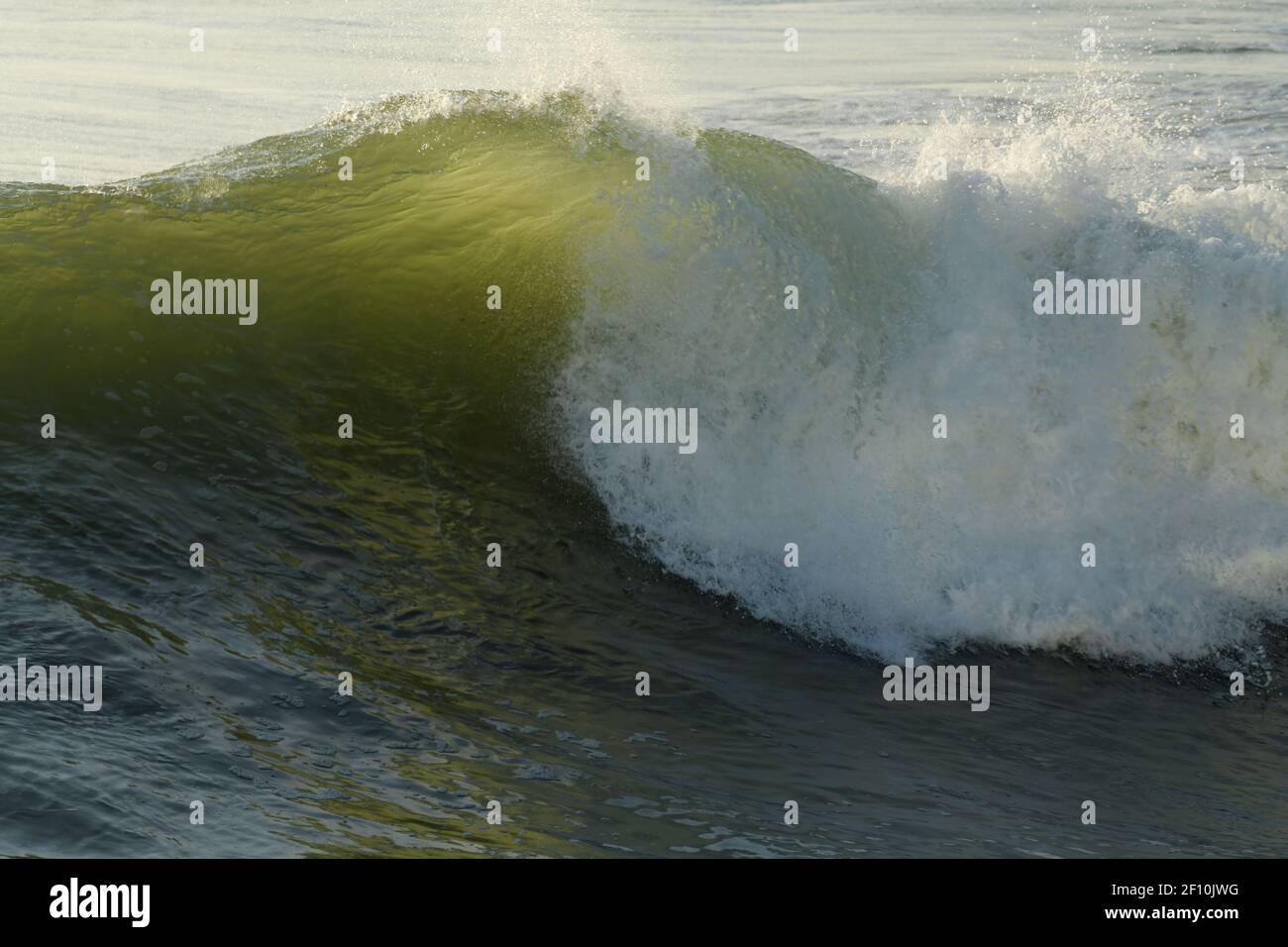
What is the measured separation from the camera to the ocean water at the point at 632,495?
626 centimetres

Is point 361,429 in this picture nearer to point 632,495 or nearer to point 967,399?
point 632,495

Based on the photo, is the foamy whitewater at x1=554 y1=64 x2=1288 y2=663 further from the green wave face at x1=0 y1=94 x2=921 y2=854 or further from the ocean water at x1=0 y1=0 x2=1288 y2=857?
the green wave face at x1=0 y1=94 x2=921 y2=854

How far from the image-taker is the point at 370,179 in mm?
11961

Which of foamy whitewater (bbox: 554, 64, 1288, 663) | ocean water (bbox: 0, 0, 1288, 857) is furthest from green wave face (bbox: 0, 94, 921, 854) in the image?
foamy whitewater (bbox: 554, 64, 1288, 663)

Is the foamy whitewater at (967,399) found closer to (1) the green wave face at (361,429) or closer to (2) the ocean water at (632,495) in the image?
(2) the ocean water at (632,495)

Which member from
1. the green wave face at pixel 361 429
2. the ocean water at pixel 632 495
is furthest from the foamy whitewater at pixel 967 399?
the green wave face at pixel 361 429

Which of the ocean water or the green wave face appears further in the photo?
the green wave face

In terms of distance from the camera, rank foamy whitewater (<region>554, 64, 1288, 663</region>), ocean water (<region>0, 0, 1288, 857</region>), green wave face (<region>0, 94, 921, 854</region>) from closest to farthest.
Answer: ocean water (<region>0, 0, 1288, 857</region>) → green wave face (<region>0, 94, 921, 854</region>) → foamy whitewater (<region>554, 64, 1288, 663</region>)

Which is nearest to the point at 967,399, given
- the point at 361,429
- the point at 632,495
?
the point at 632,495

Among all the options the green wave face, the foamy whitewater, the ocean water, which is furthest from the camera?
the foamy whitewater

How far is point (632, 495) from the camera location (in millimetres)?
9289

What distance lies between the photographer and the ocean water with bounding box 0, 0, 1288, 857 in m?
6.26
